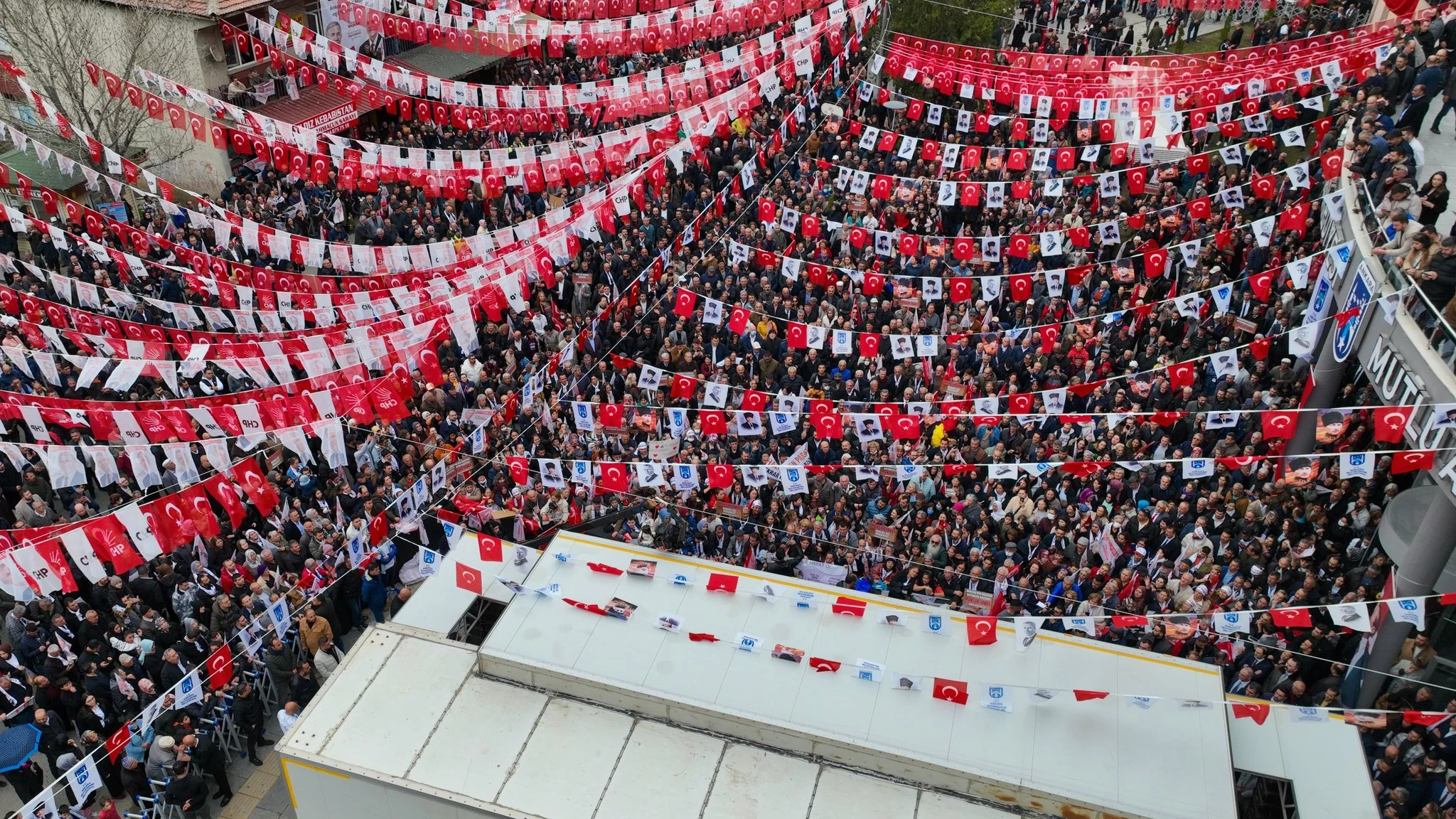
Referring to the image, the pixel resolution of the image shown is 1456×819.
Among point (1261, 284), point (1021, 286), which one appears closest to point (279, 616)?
point (1021, 286)

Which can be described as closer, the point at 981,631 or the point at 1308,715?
the point at 1308,715

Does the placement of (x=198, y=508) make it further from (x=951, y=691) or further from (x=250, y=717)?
(x=951, y=691)

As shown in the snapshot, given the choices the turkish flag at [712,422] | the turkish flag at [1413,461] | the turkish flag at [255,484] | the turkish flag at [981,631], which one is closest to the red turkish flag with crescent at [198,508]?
the turkish flag at [255,484]

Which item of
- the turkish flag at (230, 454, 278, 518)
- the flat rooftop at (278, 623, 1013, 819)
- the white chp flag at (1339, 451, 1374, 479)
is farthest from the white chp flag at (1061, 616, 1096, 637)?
the turkish flag at (230, 454, 278, 518)

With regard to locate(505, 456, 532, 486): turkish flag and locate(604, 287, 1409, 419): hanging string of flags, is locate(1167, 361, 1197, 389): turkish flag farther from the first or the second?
locate(505, 456, 532, 486): turkish flag

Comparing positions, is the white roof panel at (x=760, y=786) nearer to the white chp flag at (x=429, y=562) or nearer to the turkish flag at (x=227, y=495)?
the white chp flag at (x=429, y=562)
